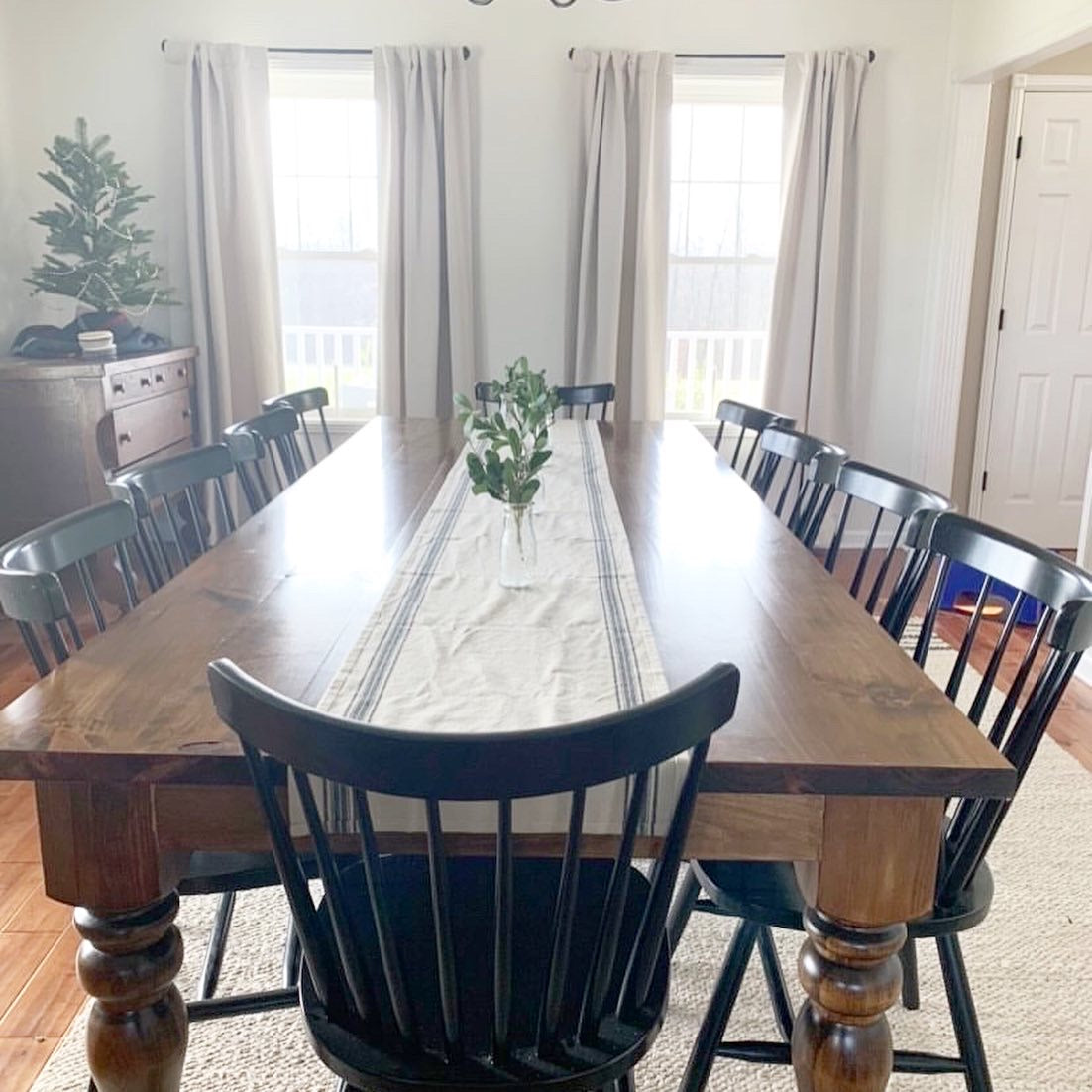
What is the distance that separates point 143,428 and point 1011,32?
3.63 m

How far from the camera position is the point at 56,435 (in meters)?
3.64

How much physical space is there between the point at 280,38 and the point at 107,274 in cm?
129

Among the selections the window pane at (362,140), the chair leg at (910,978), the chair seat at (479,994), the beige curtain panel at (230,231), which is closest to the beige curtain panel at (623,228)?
the window pane at (362,140)

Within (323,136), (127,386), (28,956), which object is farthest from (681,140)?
(28,956)

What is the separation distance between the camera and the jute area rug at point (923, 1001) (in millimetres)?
1654

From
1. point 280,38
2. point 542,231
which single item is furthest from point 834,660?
point 280,38

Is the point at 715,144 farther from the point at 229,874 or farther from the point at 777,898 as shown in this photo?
the point at 229,874

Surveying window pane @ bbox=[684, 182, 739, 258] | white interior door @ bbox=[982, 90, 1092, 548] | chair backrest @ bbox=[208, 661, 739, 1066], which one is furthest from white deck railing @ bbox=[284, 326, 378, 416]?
chair backrest @ bbox=[208, 661, 739, 1066]

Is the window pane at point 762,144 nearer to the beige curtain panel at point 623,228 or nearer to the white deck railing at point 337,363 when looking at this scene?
the beige curtain panel at point 623,228

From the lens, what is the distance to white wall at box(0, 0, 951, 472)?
14.2ft

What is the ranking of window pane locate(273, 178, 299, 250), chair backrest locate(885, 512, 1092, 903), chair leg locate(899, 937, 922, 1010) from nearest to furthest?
1. chair backrest locate(885, 512, 1092, 903)
2. chair leg locate(899, 937, 922, 1010)
3. window pane locate(273, 178, 299, 250)

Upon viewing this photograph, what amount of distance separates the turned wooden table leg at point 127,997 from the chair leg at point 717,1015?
2.36 feet

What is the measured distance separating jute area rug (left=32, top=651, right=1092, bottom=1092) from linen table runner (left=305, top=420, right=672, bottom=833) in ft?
2.53

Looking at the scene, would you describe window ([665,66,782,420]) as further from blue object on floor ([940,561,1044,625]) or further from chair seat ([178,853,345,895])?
chair seat ([178,853,345,895])
